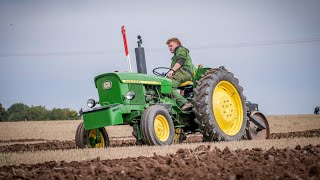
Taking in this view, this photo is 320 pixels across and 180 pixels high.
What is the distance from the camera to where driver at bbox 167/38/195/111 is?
11.4 m

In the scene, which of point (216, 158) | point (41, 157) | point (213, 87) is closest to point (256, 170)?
point (216, 158)

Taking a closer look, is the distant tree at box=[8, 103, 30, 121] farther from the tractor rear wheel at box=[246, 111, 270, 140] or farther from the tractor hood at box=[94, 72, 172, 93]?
the tractor hood at box=[94, 72, 172, 93]

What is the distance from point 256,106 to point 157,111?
158 inches

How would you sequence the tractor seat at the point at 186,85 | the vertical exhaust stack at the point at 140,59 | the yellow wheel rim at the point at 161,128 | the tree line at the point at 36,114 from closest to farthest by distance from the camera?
the yellow wheel rim at the point at 161,128 → the vertical exhaust stack at the point at 140,59 → the tractor seat at the point at 186,85 → the tree line at the point at 36,114

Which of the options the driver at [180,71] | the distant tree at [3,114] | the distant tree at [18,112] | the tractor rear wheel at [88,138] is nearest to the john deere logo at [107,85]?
the tractor rear wheel at [88,138]

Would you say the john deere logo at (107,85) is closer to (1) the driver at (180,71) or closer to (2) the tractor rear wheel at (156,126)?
Result: (2) the tractor rear wheel at (156,126)

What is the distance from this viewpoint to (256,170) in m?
5.91

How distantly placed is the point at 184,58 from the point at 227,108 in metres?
1.46

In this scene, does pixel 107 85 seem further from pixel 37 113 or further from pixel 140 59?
pixel 37 113

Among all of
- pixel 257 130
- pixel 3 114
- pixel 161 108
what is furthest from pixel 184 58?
pixel 3 114

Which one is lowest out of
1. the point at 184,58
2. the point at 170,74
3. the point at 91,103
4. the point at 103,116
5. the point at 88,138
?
the point at 88,138

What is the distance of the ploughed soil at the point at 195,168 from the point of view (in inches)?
226

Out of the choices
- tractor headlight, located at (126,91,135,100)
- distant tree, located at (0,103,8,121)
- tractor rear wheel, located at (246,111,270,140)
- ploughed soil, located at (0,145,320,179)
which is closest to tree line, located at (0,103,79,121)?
distant tree, located at (0,103,8,121)

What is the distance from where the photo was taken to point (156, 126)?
10.2 meters
